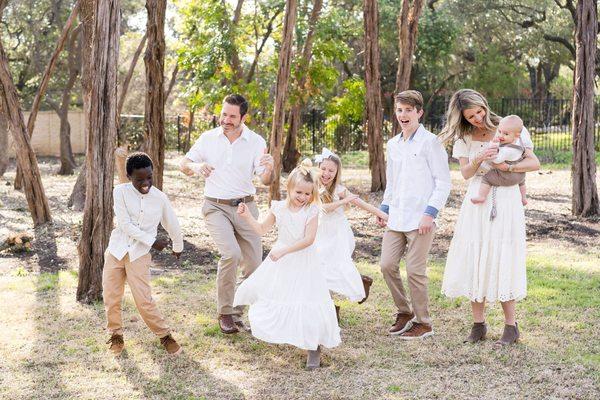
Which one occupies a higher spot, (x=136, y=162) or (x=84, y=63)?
(x=84, y=63)

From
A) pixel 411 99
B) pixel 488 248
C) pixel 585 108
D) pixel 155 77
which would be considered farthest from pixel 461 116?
pixel 585 108

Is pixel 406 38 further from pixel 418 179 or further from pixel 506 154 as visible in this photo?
pixel 506 154

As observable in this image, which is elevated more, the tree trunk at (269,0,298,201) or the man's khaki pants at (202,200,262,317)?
the tree trunk at (269,0,298,201)

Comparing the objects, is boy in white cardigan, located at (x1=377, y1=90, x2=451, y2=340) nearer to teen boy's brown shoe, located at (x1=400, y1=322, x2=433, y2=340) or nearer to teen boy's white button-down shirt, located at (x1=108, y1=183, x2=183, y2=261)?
teen boy's brown shoe, located at (x1=400, y1=322, x2=433, y2=340)

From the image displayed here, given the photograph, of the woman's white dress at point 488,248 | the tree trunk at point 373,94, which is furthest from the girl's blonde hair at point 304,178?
the tree trunk at point 373,94

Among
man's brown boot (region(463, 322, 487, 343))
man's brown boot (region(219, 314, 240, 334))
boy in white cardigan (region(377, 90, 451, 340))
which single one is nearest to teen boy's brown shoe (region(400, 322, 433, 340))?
boy in white cardigan (region(377, 90, 451, 340))

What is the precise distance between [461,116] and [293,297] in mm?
1814

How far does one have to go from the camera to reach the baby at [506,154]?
235 inches

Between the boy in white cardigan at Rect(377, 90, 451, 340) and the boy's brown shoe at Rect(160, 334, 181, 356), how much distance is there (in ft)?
5.58

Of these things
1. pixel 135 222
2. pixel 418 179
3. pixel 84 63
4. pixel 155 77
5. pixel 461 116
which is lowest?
pixel 135 222

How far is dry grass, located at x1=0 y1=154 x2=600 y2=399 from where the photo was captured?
17.7 ft

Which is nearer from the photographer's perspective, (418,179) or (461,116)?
(461,116)

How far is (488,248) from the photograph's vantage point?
242 inches

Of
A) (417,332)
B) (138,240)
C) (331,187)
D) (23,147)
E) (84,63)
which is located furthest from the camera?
(84,63)
